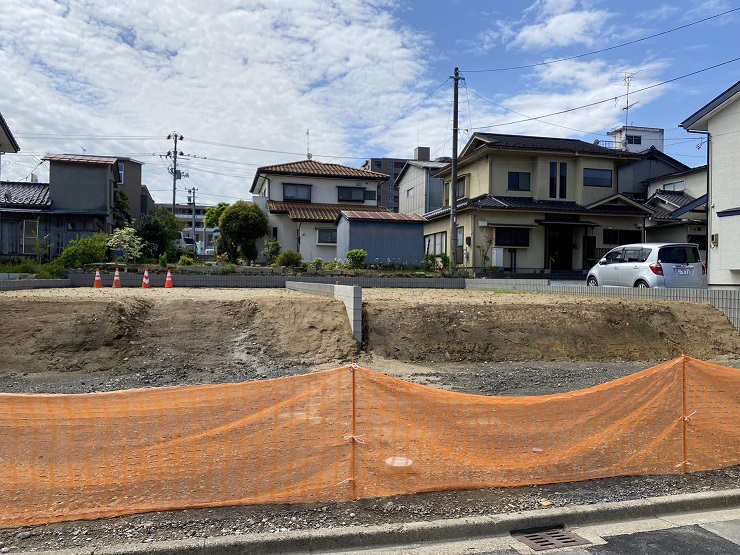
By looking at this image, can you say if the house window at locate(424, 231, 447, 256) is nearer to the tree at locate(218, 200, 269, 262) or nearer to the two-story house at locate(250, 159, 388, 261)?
the two-story house at locate(250, 159, 388, 261)

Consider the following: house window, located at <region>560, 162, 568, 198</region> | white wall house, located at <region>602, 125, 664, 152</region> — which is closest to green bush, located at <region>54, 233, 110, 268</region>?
house window, located at <region>560, 162, 568, 198</region>

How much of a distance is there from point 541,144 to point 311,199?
1313 centimetres

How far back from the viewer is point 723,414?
486cm

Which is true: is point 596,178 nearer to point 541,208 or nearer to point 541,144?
point 541,144

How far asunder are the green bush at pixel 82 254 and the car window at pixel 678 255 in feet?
55.3

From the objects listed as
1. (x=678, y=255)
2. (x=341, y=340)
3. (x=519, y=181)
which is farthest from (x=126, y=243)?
(x=519, y=181)

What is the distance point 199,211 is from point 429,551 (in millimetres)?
90964

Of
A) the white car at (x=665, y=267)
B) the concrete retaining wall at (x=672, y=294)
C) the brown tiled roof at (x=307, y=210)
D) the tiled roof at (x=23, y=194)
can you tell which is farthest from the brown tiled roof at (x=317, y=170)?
the white car at (x=665, y=267)

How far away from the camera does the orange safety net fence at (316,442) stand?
359 cm

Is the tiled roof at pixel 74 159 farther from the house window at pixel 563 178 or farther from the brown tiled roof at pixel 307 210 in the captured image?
the house window at pixel 563 178

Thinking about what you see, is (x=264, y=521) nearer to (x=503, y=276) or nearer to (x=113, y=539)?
(x=113, y=539)

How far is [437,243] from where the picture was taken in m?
30.1

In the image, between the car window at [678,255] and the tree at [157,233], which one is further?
the tree at [157,233]

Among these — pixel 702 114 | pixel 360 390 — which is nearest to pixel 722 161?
pixel 702 114
